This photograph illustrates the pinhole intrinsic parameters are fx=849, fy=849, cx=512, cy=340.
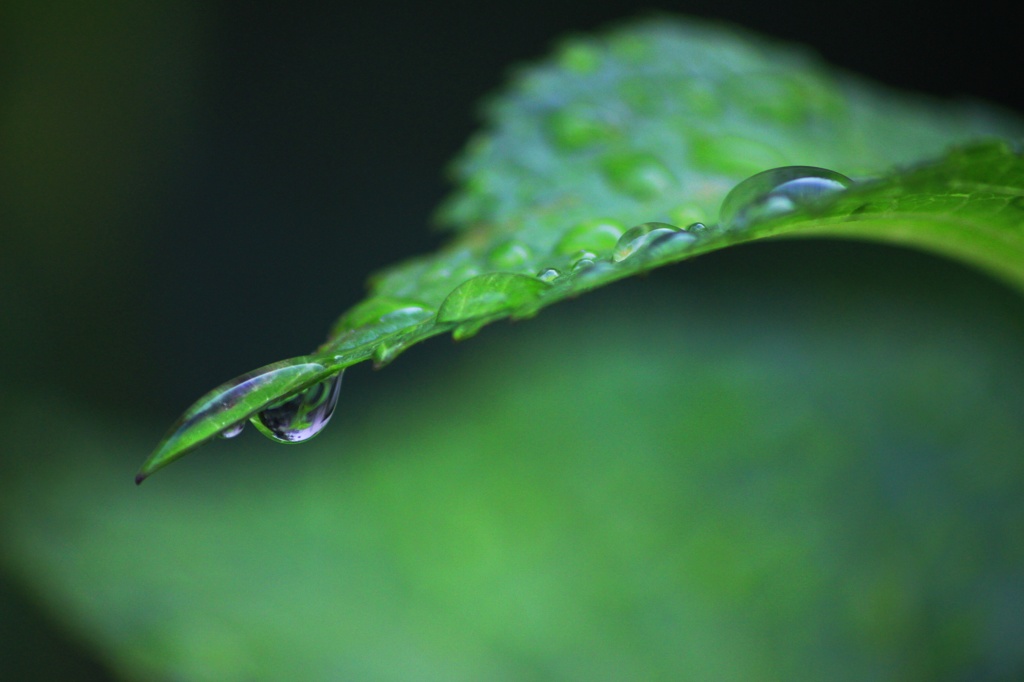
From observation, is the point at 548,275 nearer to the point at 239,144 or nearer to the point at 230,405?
the point at 230,405

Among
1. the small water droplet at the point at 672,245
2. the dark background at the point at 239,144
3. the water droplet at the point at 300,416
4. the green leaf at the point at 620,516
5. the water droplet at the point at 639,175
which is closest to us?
the small water droplet at the point at 672,245

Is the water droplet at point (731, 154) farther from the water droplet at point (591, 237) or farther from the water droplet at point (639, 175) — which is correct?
the water droplet at point (591, 237)

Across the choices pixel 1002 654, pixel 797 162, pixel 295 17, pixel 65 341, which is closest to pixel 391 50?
pixel 295 17

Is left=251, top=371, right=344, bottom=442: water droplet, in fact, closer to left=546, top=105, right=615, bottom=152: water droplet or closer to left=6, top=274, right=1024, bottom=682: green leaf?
left=546, top=105, right=615, bottom=152: water droplet

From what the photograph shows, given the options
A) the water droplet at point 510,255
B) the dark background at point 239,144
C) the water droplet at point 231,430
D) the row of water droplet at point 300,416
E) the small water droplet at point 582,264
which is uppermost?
the dark background at point 239,144

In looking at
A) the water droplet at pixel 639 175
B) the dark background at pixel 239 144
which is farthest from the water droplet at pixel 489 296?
the dark background at pixel 239 144

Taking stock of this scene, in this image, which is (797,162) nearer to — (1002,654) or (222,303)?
(1002,654)

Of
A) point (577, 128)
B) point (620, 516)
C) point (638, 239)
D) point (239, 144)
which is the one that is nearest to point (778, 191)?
point (638, 239)
